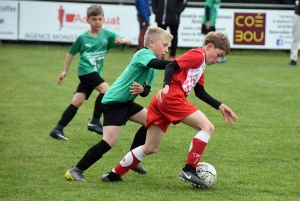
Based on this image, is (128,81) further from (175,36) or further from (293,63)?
(293,63)

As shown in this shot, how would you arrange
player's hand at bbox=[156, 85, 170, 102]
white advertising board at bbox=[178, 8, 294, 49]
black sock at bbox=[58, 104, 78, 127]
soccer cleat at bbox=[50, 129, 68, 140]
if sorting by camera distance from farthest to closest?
Answer: white advertising board at bbox=[178, 8, 294, 49] < black sock at bbox=[58, 104, 78, 127] < soccer cleat at bbox=[50, 129, 68, 140] < player's hand at bbox=[156, 85, 170, 102]

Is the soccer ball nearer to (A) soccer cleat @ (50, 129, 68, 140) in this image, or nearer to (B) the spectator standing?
(A) soccer cleat @ (50, 129, 68, 140)

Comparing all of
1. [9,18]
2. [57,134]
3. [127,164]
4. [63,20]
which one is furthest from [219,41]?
[9,18]

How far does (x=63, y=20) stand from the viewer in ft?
70.8

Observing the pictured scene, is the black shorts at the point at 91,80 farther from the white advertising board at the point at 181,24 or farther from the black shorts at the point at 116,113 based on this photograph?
the white advertising board at the point at 181,24

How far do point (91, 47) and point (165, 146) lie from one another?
152cm

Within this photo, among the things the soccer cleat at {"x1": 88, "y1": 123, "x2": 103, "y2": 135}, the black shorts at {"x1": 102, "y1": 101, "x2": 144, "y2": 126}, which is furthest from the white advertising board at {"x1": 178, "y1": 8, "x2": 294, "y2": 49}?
the black shorts at {"x1": 102, "y1": 101, "x2": 144, "y2": 126}

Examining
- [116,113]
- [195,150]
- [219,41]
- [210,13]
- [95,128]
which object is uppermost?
[219,41]

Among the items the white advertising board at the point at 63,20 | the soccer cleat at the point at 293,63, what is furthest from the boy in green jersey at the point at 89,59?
the white advertising board at the point at 63,20

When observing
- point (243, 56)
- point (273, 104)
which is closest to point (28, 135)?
point (273, 104)

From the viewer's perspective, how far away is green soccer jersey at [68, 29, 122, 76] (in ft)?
30.3

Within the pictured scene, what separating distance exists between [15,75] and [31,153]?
296 inches

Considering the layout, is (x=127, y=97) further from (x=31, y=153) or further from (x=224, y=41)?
(x=31, y=153)

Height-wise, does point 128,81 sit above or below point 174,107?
above
